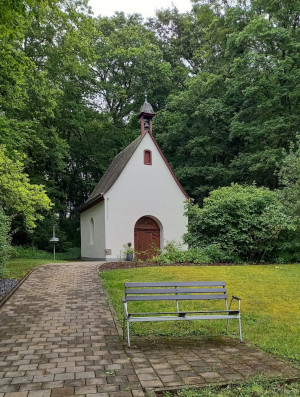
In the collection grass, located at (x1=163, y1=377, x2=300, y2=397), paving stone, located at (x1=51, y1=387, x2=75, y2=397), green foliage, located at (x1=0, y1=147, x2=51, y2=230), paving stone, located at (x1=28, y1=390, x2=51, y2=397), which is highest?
green foliage, located at (x1=0, y1=147, x2=51, y2=230)

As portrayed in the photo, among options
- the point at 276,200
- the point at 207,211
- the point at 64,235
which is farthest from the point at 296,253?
the point at 64,235

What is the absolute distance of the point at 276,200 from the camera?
16.0 m

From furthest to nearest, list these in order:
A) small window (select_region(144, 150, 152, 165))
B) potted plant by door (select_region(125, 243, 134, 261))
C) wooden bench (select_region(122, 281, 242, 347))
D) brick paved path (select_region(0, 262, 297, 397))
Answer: small window (select_region(144, 150, 152, 165)) < potted plant by door (select_region(125, 243, 134, 261)) < wooden bench (select_region(122, 281, 242, 347)) < brick paved path (select_region(0, 262, 297, 397))

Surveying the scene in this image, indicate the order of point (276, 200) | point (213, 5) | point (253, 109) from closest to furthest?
1. point (276, 200)
2. point (253, 109)
3. point (213, 5)

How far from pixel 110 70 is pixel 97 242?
18007 millimetres

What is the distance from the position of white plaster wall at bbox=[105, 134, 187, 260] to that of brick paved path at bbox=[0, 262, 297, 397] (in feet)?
42.6

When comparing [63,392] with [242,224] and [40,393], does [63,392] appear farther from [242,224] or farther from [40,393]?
[242,224]

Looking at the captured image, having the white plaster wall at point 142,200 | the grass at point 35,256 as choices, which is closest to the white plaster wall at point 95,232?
the white plaster wall at point 142,200

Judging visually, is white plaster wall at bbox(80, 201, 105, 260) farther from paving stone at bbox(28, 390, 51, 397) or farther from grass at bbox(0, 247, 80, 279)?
paving stone at bbox(28, 390, 51, 397)

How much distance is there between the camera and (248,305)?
24.1 ft

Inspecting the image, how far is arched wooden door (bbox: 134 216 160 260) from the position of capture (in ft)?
68.3

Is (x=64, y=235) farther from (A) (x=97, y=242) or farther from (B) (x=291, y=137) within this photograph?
(B) (x=291, y=137)

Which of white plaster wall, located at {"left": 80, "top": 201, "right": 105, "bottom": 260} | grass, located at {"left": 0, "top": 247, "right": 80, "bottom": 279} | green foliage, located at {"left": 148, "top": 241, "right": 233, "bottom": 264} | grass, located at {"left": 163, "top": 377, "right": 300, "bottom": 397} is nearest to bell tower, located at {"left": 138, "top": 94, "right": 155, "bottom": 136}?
white plaster wall, located at {"left": 80, "top": 201, "right": 105, "bottom": 260}

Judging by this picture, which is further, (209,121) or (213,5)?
(213,5)
